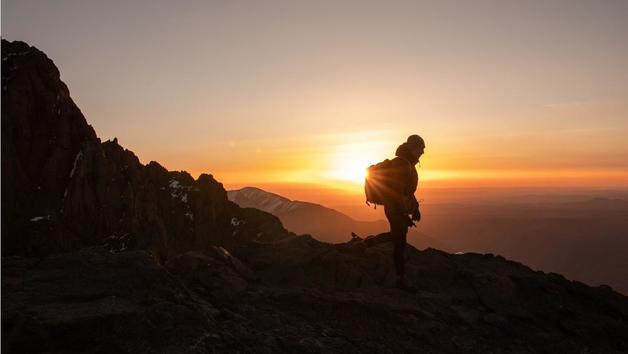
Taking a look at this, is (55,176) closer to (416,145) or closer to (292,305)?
(416,145)

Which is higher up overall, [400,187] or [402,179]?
[402,179]

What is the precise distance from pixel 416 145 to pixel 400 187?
1386 mm

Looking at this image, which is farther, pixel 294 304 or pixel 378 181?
pixel 378 181

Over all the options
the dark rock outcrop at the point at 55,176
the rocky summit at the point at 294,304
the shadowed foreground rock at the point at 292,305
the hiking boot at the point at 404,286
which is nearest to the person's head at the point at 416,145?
the rocky summit at the point at 294,304

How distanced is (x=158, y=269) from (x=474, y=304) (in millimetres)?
9027

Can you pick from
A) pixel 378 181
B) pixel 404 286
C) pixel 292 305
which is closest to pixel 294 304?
pixel 292 305

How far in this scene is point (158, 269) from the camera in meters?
9.85

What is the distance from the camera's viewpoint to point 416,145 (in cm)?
1355

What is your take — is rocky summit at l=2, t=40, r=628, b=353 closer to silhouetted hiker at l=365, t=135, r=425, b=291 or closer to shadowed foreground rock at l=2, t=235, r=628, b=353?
shadowed foreground rock at l=2, t=235, r=628, b=353

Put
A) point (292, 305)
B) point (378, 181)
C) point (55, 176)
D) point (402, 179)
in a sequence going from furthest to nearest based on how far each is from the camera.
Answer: point (55, 176)
point (378, 181)
point (402, 179)
point (292, 305)

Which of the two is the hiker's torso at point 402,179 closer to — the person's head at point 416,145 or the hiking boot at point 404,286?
the person's head at point 416,145

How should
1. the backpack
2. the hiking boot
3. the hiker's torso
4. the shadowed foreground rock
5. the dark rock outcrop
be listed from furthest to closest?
the dark rock outcrop < the backpack < the hiking boot < the hiker's torso < the shadowed foreground rock

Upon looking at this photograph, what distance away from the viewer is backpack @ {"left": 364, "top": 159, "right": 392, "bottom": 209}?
1351 cm

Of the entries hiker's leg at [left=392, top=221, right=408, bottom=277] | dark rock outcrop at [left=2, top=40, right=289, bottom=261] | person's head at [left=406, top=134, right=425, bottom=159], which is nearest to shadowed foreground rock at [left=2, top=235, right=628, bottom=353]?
hiker's leg at [left=392, top=221, right=408, bottom=277]
